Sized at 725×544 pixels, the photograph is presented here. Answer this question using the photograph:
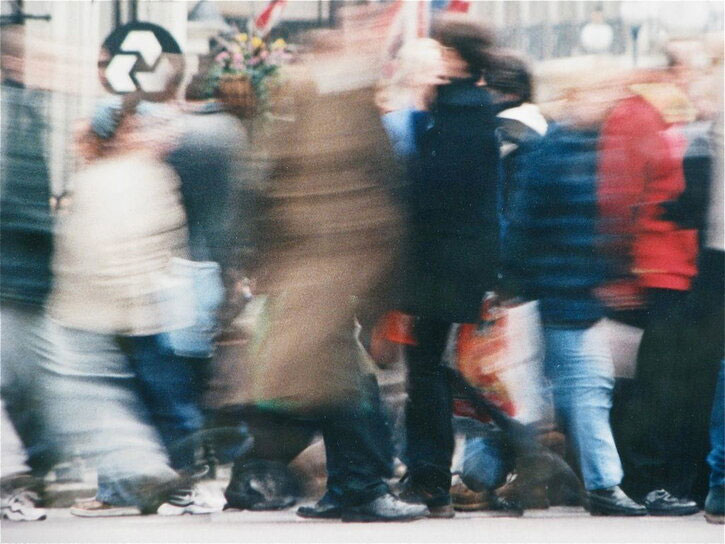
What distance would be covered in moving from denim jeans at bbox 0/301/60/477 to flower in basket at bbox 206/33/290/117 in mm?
1038

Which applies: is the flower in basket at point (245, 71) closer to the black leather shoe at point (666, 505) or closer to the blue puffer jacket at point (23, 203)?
the blue puffer jacket at point (23, 203)

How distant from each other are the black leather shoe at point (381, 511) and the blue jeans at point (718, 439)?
3.85 feet

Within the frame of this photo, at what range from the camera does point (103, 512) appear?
525 centimetres

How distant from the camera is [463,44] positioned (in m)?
4.99

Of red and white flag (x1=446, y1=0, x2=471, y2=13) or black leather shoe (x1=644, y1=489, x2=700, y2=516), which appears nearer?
red and white flag (x1=446, y1=0, x2=471, y2=13)

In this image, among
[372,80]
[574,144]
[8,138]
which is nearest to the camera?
[372,80]

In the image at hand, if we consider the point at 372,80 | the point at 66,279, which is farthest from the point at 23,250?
the point at 372,80

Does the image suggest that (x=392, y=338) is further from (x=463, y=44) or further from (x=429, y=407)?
(x=463, y=44)

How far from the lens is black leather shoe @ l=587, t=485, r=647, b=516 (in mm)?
5293

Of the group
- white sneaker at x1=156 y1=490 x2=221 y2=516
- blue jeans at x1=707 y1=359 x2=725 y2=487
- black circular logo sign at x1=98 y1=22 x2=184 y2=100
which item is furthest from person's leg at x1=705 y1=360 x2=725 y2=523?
black circular logo sign at x1=98 y1=22 x2=184 y2=100

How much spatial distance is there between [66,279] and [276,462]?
991mm

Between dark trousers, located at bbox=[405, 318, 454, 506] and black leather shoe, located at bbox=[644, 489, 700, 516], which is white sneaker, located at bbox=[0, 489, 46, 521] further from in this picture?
black leather shoe, located at bbox=[644, 489, 700, 516]

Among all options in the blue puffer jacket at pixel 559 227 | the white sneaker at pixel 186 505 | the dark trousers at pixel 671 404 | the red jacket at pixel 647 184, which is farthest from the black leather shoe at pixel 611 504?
the white sneaker at pixel 186 505

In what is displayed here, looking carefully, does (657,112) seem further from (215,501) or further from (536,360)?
(215,501)
